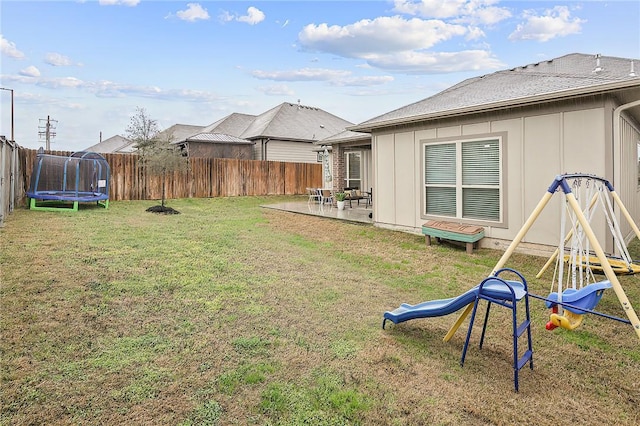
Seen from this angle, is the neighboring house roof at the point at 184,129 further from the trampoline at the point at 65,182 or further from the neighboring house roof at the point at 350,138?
the neighboring house roof at the point at 350,138

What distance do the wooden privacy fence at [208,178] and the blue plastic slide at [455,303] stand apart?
42.4 ft

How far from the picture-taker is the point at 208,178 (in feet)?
54.7

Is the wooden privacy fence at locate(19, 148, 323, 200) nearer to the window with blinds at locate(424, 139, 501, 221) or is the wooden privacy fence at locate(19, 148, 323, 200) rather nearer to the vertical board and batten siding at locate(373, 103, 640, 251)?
the vertical board and batten siding at locate(373, 103, 640, 251)

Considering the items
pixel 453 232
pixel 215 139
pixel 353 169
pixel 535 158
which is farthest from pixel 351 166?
Answer: pixel 215 139

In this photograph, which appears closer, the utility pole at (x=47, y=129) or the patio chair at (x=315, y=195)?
the patio chair at (x=315, y=195)

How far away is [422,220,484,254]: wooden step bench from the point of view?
22.1 ft

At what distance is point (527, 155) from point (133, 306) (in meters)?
6.52

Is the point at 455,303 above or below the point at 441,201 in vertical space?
below

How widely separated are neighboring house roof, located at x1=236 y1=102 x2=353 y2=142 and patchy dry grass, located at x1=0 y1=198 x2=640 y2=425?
56.1 feet

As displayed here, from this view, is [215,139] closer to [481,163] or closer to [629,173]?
[481,163]

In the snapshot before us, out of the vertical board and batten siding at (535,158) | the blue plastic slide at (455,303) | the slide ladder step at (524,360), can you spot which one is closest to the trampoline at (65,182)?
the vertical board and batten siding at (535,158)

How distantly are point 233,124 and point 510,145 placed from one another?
21.6 m

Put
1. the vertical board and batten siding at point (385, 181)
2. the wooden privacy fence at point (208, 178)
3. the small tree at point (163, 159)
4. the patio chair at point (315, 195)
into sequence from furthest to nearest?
the wooden privacy fence at point (208, 178) → the patio chair at point (315, 195) → the small tree at point (163, 159) → the vertical board and batten siding at point (385, 181)

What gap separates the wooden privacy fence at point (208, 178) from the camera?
46.9 ft
